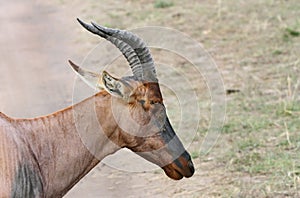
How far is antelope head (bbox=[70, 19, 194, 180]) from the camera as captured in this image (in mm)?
6633

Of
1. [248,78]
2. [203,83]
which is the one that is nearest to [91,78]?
[203,83]

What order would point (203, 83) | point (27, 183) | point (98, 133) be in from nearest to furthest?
1. point (27, 183)
2. point (98, 133)
3. point (203, 83)

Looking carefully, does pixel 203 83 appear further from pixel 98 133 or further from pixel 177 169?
pixel 98 133

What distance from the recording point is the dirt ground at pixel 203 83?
8.77 meters

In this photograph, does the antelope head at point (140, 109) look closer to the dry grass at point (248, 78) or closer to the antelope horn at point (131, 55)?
the antelope horn at point (131, 55)

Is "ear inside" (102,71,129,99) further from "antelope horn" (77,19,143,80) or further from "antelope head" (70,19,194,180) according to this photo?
"antelope horn" (77,19,143,80)

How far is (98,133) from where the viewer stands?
21.8 feet

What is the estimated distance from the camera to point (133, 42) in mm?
6816

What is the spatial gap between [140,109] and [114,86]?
31 cm

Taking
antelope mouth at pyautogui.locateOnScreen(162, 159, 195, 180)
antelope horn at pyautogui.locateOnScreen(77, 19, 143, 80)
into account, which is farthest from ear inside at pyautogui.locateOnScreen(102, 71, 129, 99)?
antelope mouth at pyautogui.locateOnScreen(162, 159, 195, 180)

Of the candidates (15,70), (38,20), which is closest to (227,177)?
(15,70)

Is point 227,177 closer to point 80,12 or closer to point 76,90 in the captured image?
point 76,90

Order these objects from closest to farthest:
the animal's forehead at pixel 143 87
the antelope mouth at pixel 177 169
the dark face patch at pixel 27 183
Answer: the dark face patch at pixel 27 183 → the animal's forehead at pixel 143 87 → the antelope mouth at pixel 177 169

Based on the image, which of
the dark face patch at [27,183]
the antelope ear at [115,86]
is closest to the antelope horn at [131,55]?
the antelope ear at [115,86]
